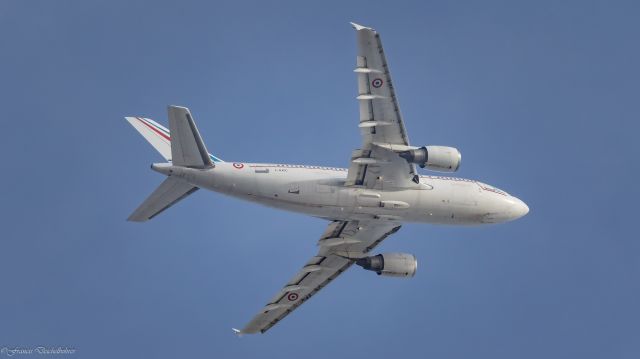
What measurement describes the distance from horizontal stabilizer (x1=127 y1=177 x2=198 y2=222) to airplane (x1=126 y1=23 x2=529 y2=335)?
0.07 metres

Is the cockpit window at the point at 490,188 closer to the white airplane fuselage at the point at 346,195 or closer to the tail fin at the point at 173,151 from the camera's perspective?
the white airplane fuselage at the point at 346,195

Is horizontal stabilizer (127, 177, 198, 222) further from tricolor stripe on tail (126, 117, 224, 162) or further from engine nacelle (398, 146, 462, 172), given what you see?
engine nacelle (398, 146, 462, 172)

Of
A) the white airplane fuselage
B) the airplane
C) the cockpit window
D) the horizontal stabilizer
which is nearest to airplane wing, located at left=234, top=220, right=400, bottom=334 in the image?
the airplane

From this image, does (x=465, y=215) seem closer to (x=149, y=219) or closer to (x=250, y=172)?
(x=250, y=172)

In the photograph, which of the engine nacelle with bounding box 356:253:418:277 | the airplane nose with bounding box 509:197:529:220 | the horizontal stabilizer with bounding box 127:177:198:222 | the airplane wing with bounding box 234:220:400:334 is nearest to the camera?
the horizontal stabilizer with bounding box 127:177:198:222

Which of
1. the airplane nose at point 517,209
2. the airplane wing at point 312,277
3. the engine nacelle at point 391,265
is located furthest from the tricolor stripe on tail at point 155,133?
the airplane nose at point 517,209

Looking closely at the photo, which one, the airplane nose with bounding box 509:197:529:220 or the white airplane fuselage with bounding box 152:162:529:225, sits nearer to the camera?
the white airplane fuselage with bounding box 152:162:529:225

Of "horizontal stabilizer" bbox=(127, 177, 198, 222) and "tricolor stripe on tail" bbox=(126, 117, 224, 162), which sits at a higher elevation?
"tricolor stripe on tail" bbox=(126, 117, 224, 162)

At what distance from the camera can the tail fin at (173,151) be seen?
56.4 meters

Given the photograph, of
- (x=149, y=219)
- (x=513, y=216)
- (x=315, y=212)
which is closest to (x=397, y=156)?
(x=315, y=212)

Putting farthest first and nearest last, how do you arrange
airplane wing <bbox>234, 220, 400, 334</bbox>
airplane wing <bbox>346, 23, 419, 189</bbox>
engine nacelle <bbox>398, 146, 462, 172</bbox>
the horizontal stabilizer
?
airplane wing <bbox>234, 220, 400, 334</bbox>
the horizontal stabilizer
engine nacelle <bbox>398, 146, 462, 172</bbox>
airplane wing <bbox>346, 23, 419, 189</bbox>

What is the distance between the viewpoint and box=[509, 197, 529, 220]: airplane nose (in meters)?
65.2

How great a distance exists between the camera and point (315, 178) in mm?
60594

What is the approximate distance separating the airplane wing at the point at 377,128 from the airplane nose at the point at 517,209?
812 centimetres
